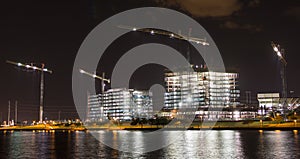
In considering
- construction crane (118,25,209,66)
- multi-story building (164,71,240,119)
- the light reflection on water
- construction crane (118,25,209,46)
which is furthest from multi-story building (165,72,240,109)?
the light reflection on water

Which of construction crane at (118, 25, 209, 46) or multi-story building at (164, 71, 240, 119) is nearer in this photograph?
construction crane at (118, 25, 209, 46)

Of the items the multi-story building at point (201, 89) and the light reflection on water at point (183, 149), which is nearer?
the light reflection on water at point (183, 149)

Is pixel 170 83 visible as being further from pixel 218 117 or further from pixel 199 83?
pixel 218 117

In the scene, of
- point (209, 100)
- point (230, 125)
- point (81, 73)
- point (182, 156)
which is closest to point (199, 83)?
point (209, 100)

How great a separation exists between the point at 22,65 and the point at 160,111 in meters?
72.0

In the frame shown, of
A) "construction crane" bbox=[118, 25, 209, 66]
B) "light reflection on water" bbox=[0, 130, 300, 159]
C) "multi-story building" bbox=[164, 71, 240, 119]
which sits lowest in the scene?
"light reflection on water" bbox=[0, 130, 300, 159]

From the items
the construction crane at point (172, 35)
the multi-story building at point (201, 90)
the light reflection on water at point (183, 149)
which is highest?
the construction crane at point (172, 35)

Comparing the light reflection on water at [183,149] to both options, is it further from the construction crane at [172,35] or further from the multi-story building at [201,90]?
the multi-story building at [201,90]

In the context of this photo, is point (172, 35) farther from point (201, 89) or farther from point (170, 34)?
point (201, 89)

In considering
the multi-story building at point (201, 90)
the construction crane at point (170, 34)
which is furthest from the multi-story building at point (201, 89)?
the construction crane at point (170, 34)

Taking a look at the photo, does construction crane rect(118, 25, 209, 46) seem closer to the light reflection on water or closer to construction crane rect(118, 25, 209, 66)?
construction crane rect(118, 25, 209, 66)

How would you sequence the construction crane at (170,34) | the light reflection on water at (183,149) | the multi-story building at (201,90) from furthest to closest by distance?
the multi-story building at (201,90) < the construction crane at (170,34) < the light reflection on water at (183,149)

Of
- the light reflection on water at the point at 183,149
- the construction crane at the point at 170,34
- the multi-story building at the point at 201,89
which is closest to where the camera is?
Result: the light reflection on water at the point at 183,149

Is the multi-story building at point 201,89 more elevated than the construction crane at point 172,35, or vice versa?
the construction crane at point 172,35
